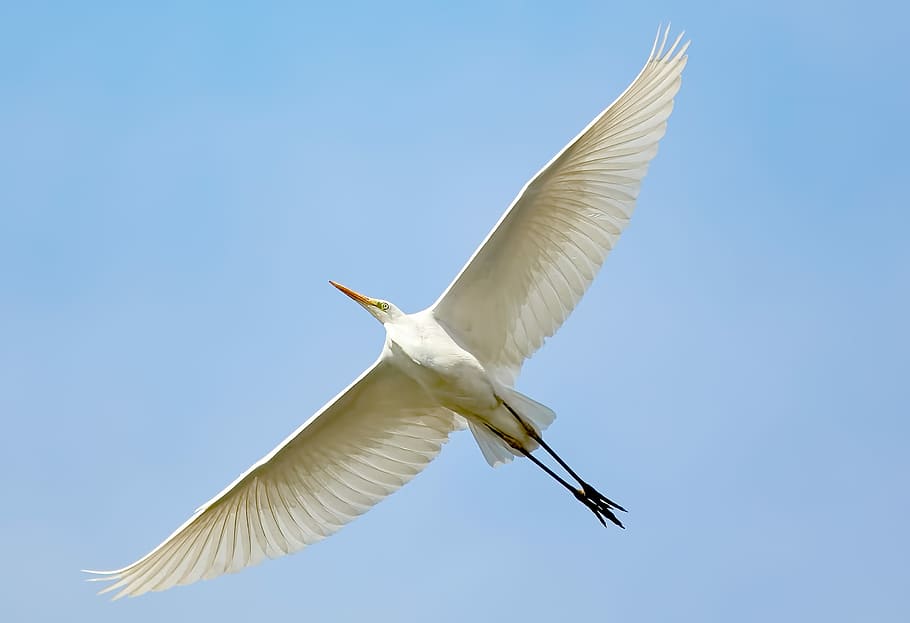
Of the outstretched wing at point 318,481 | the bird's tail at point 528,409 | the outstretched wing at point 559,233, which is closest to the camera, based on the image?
the outstretched wing at point 559,233

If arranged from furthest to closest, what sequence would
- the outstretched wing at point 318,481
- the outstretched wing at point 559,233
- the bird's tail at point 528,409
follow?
the outstretched wing at point 318,481
the bird's tail at point 528,409
the outstretched wing at point 559,233

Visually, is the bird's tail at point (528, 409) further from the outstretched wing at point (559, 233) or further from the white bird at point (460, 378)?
the outstretched wing at point (559, 233)

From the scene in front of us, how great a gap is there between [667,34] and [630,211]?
155 centimetres

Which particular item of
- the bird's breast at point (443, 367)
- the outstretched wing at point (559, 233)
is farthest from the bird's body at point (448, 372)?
the outstretched wing at point (559, 233)

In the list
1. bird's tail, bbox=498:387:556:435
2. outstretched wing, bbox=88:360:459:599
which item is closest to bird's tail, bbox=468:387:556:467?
bird's tail, bbox=498:387:556:435

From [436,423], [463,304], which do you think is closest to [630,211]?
[463,304]

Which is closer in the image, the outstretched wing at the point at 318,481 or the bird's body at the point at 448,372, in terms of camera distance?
the bird's body at the point at 448,372

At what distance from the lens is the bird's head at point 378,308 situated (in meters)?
15.5

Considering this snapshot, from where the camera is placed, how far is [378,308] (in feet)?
51.5

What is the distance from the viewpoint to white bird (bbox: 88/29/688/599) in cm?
1491

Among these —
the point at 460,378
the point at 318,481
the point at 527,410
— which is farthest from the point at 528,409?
the point at 318,481

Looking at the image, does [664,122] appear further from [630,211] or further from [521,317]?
[521,317]

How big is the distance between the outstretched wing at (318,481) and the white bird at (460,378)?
0.04 feet

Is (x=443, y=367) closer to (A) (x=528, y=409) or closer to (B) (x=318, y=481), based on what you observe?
(A) (x=528, y=409)
